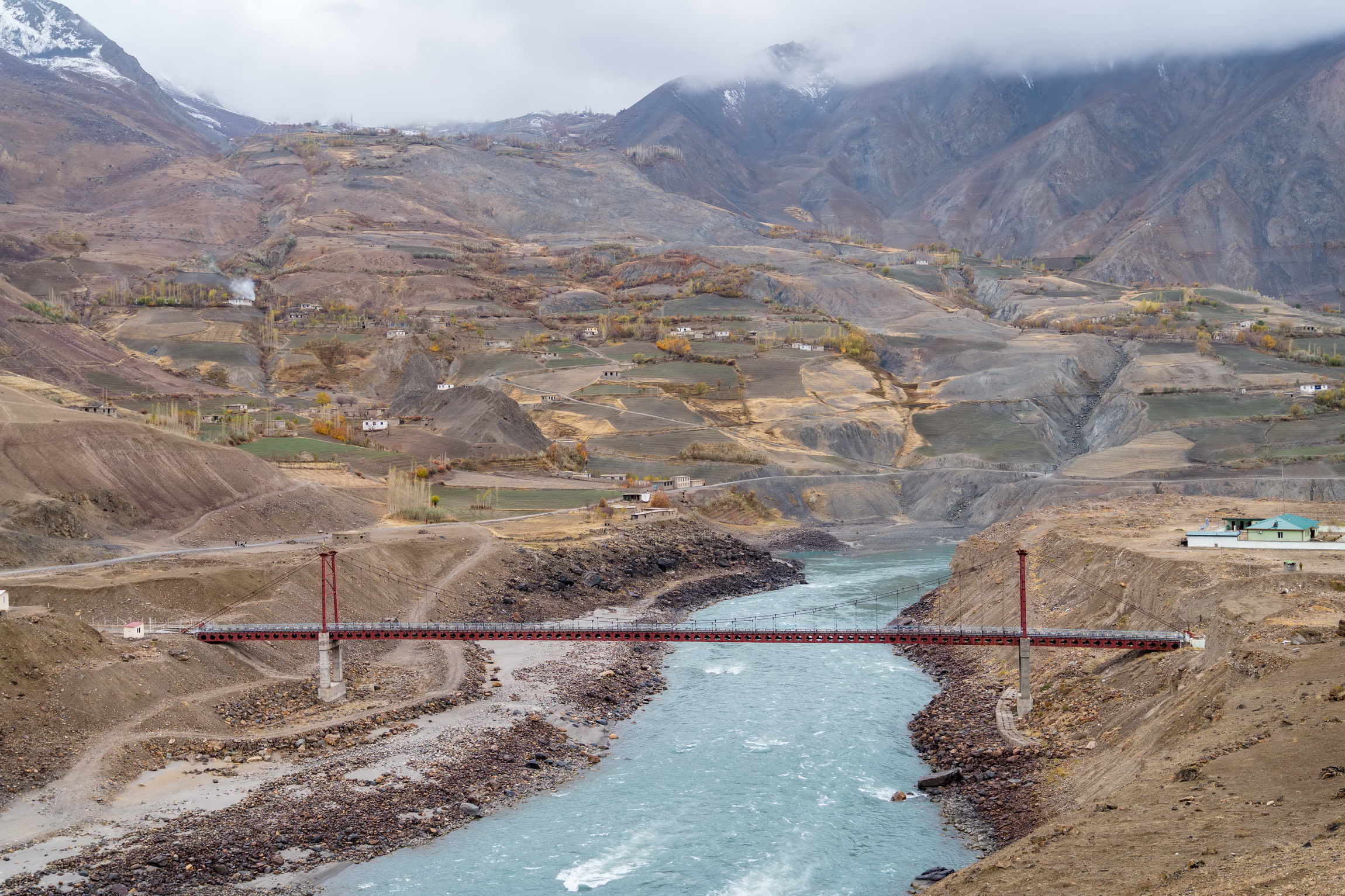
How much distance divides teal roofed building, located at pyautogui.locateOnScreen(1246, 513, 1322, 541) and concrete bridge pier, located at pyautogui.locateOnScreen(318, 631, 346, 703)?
50216 mm

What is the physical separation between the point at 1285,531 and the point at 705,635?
34.2m

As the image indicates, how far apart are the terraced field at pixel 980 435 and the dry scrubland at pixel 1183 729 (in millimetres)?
77104

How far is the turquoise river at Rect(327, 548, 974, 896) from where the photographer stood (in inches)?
1740

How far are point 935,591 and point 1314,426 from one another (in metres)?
69.8

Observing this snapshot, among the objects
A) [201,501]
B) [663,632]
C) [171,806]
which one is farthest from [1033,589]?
[201,501]

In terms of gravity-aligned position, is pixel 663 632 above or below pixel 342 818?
above

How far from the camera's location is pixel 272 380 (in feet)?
603

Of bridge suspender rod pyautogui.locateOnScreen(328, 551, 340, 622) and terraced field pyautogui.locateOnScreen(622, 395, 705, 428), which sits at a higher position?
terraced field pyautogui.locateOnScreen(622, 395, 705, 428)

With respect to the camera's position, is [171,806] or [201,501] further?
[201,501]

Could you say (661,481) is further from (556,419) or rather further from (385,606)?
(385,606)

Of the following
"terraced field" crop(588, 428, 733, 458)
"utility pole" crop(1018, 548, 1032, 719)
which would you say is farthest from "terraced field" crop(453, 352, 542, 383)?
"utility pole" crop(1018, 548, 1032, 719)

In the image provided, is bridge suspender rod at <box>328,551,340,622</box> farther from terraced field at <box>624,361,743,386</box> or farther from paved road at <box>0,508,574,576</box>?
terraced field at <box>624,361,743,386</box>

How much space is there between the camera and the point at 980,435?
536 feet

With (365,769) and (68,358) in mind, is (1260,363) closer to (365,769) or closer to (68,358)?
(68,358)
